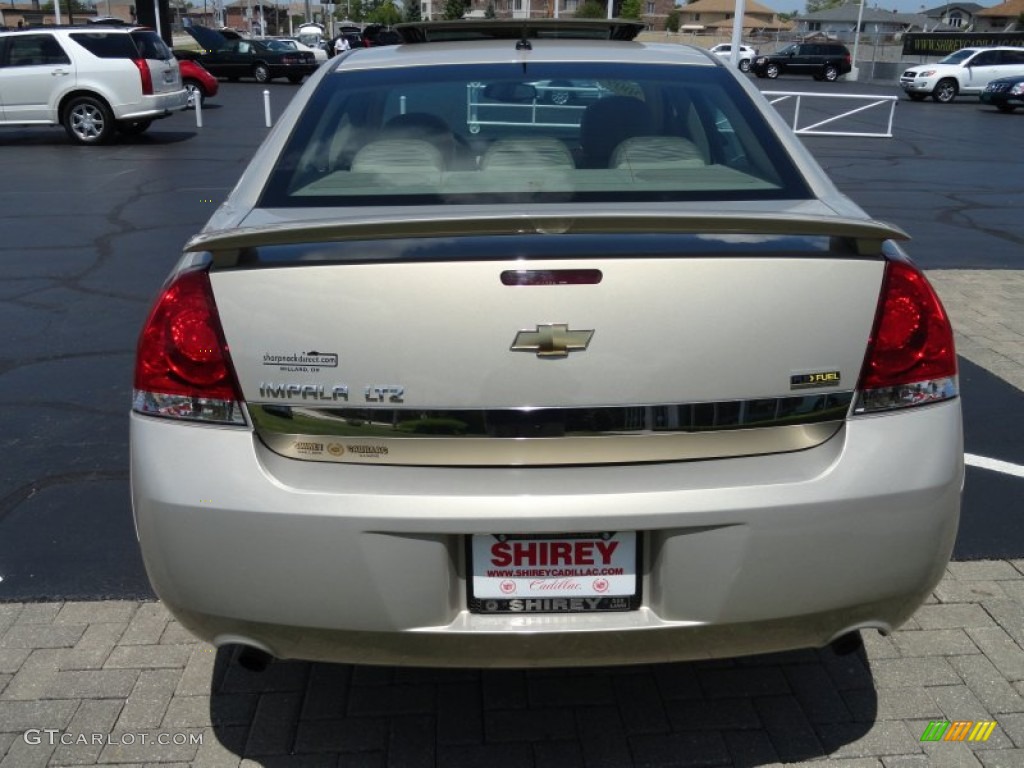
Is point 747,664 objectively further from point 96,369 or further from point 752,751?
point 96,369

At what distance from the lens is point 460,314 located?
2.25 meters

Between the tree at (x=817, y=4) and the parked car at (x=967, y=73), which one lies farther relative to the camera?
the tree at (x=817, y=4)

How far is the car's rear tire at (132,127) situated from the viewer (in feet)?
58.7

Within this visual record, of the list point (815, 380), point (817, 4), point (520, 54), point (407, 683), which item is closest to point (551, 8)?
point (817, 4)

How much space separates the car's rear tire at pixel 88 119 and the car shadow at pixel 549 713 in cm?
1640

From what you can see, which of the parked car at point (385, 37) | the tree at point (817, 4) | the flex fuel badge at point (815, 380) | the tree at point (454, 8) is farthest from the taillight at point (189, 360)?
the tree at point (817, 4)

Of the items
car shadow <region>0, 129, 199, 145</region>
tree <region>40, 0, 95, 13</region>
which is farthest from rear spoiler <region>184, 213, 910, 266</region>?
tree <region>40, 0, 95, 13</region>

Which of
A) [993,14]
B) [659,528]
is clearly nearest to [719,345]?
[659,528]

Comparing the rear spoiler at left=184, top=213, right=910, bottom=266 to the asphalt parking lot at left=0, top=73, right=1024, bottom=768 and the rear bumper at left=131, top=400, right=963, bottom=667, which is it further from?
the asphalt parking lot at left=0, top=73, right=1024, bottom=768

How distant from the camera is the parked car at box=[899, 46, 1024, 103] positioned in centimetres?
3338

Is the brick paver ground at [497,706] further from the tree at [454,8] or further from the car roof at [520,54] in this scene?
the tree at [454,8]

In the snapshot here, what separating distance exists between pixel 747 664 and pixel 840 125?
22.6 m

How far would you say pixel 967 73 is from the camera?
33406mm

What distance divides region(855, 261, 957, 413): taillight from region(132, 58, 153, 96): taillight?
1717 centimetres
